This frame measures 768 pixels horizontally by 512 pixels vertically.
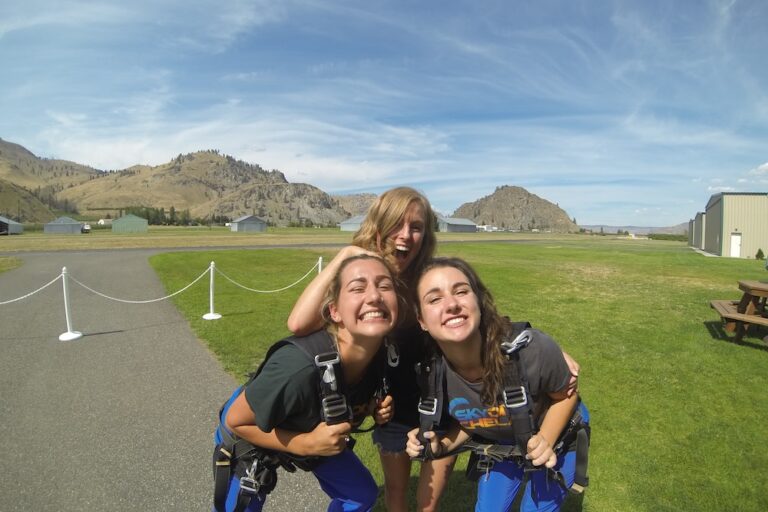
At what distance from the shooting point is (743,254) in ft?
133

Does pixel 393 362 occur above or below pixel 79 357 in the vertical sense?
above

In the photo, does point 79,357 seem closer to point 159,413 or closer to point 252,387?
point 159,413

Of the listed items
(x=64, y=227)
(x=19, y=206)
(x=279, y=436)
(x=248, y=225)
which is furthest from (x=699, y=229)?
(x=19, y=206)

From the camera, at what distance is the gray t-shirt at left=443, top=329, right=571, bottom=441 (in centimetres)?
234

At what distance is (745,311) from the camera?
9.36 meters

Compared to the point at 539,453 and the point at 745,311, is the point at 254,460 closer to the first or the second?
the point at 539,453

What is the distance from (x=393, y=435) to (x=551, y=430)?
3.08 ft

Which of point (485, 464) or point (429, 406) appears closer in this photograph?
point (429, 406)

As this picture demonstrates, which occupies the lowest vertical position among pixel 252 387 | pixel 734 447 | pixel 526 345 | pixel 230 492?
pixel 734 447

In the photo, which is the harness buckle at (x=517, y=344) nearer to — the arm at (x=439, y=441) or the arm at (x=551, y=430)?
the arm at (x=551, y=430)

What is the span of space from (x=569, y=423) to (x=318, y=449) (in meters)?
1.49

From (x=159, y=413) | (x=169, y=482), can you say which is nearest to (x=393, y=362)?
(x=169, y=482)

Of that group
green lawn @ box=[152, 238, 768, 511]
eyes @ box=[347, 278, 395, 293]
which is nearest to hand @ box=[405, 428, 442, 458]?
eyes @ box=[347, 278, 395, 293]

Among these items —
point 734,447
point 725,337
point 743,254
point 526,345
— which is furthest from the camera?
point 743,254
